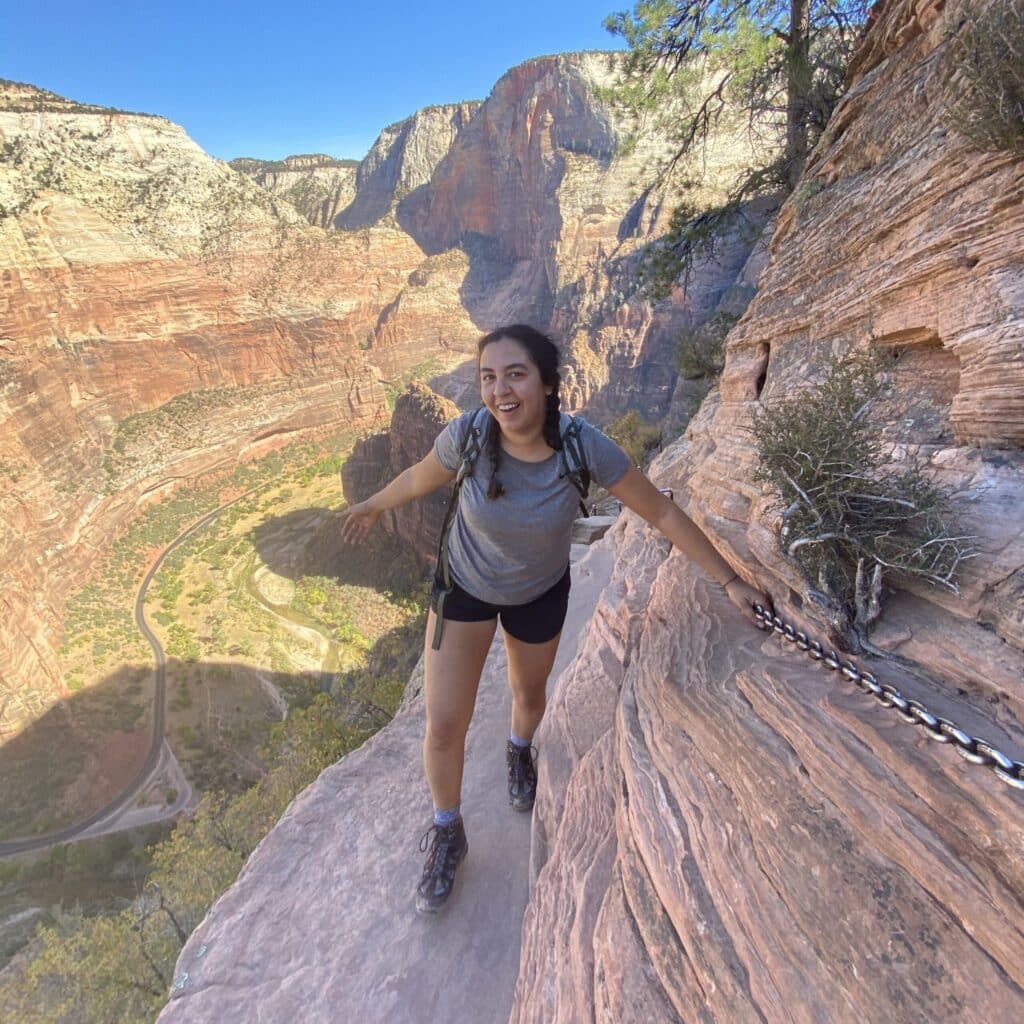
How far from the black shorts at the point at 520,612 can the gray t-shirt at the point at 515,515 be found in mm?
50

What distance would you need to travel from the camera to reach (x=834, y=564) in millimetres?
1891

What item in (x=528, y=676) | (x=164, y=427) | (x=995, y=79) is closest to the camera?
(x=995, y=79)

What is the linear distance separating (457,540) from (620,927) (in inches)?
56.0

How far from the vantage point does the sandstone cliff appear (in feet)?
3.84

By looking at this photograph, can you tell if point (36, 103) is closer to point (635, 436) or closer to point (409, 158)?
point (635, 436)

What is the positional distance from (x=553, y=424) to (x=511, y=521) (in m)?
0.39

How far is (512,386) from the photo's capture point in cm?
180

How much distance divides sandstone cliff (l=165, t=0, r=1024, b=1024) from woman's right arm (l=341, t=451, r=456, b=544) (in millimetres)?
1311

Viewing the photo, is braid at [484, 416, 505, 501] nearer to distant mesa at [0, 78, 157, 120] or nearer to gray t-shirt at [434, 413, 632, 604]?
gray t-shirt at [434, 413, 632, 604]

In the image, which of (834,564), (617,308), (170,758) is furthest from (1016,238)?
(617,308)

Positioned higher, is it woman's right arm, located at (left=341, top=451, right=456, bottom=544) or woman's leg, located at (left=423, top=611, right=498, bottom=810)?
woman's right arm, located at (left=341, top=451, right=456, bottom=544)

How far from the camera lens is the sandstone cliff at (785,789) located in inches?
46.1

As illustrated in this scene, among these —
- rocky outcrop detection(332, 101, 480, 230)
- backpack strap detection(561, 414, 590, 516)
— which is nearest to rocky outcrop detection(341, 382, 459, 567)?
backpack strap detection(561, 414, 590, 516)

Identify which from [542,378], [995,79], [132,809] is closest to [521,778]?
[542,378]
